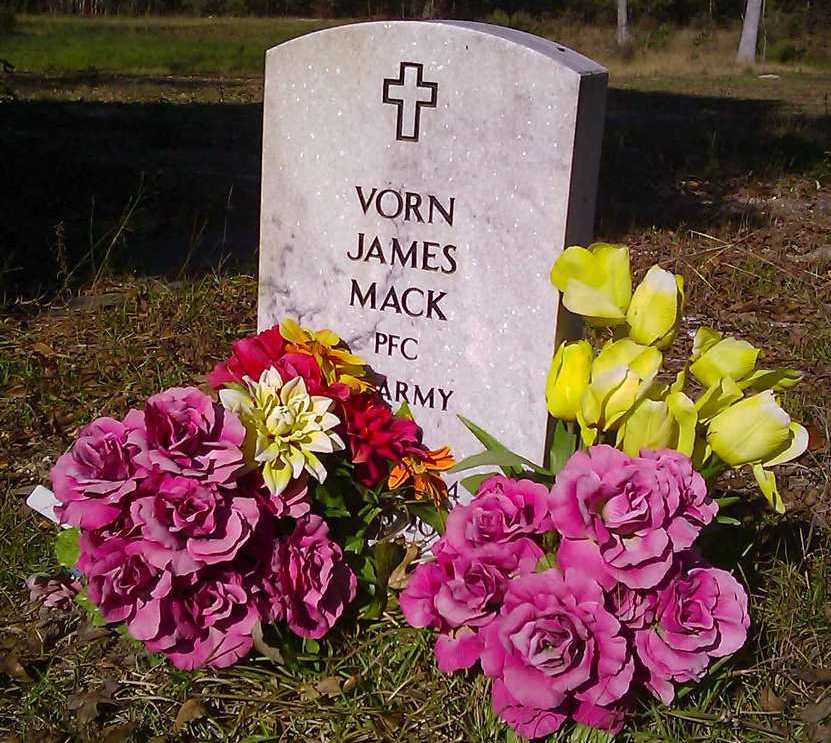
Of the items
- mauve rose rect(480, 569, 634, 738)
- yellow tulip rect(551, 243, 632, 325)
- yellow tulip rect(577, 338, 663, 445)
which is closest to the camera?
mauve rose rect(480, 569, 634, 738)

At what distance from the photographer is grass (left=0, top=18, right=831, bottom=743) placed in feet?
7.31

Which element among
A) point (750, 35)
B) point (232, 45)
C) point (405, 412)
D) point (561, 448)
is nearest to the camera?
point (561, 448)

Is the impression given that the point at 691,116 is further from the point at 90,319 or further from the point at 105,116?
the point at 90,319

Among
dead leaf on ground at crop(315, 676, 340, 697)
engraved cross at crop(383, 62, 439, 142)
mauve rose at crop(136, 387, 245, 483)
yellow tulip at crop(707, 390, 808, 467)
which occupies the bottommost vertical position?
dead leaf on ground at crop(315, 676, 340, 697)

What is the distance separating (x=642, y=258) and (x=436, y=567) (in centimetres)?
349

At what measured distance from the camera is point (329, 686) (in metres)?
2.31

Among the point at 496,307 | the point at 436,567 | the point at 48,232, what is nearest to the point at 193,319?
the point at 48,232

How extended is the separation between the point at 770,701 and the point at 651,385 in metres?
0.71

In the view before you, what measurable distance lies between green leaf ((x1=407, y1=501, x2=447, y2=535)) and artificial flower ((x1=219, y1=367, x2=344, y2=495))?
290 mm

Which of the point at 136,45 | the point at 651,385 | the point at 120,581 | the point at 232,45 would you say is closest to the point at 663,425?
the point at 651,385

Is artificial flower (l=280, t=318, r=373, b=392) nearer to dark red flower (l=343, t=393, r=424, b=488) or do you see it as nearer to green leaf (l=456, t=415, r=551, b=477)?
dark red flower (l=343, t=393, r=424, b=488)

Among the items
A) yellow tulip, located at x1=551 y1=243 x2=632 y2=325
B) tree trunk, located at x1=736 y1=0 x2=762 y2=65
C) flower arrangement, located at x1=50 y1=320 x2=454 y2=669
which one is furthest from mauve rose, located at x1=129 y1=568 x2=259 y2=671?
tree trunk, located at x1=736 y1=0 x2=762 y2=65

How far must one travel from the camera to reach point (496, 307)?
254 centimetres

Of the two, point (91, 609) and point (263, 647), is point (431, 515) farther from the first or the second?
point (91, 609)
